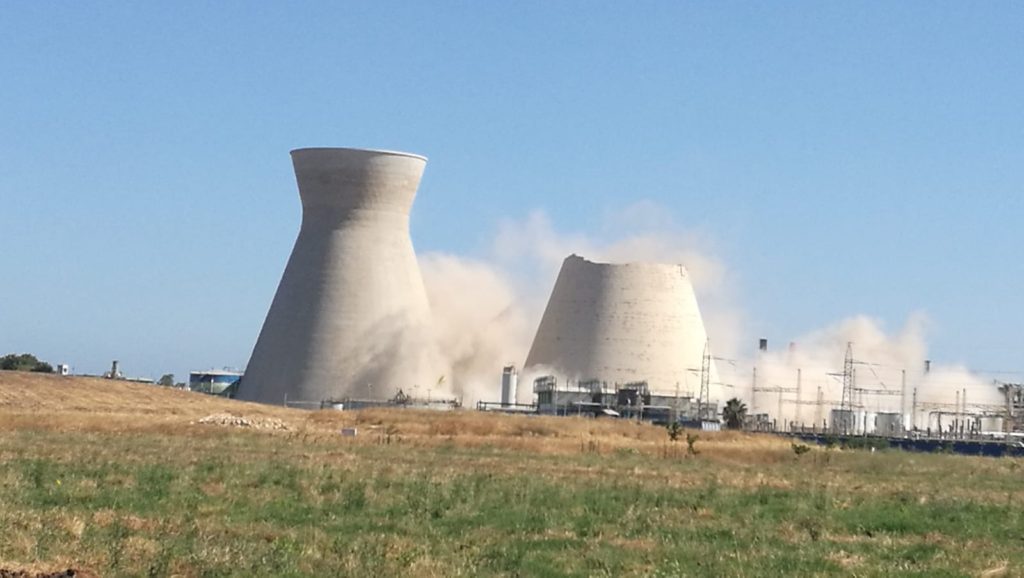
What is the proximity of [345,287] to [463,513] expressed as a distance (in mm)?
45416

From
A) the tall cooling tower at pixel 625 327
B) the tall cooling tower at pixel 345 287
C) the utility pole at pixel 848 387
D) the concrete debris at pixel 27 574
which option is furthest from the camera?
the utility pole at pixel 848 387

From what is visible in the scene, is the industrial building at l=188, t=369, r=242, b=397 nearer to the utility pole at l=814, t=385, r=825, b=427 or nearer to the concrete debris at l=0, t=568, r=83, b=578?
the utility pole at l=814, t=385, r=825, b=427

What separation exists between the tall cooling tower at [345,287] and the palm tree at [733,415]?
14.7 metres

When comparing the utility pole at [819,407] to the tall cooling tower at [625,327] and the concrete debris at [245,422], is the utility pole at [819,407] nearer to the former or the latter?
the tall cooling tower at [625,327]

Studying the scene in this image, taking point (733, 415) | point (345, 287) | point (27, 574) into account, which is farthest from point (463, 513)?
point (733, 415)

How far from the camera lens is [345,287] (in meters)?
60.8

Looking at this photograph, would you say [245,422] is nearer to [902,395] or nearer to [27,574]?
[27,574]

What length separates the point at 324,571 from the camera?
11359 mm

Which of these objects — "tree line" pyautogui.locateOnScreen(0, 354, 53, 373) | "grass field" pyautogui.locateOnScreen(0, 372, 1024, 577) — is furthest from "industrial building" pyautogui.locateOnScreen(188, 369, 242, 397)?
"grass field" pyautogui.locateOnScreen(0, 372, 1024, 577)

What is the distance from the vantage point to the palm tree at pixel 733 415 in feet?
218

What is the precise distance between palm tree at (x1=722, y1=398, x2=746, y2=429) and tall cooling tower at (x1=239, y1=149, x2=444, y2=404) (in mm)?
14688

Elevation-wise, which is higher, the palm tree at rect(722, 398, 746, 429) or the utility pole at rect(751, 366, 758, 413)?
the utility pole at rect(751, 366, 758, 413)

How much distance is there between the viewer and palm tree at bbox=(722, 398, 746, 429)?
218 feet

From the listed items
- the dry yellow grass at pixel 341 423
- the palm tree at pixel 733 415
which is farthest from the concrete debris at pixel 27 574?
the palm tree at pixel 733 415
